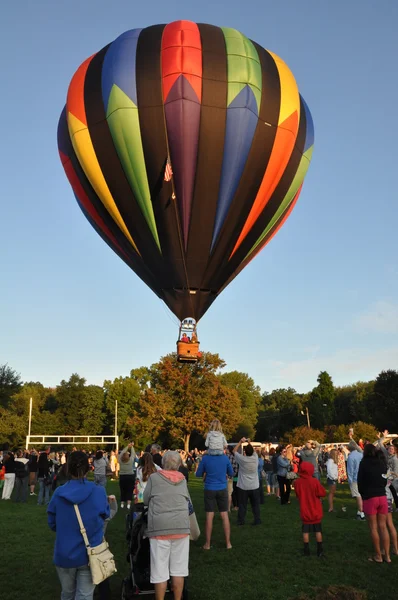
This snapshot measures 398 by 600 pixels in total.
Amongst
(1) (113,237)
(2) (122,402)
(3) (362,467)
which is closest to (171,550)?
(3) (362,467)

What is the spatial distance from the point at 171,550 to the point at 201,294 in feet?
42.4

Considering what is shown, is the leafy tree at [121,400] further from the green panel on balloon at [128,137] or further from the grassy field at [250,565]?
the grassy field at [250,565]

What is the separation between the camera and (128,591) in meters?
5.55

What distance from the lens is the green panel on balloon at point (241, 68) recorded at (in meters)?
16.4

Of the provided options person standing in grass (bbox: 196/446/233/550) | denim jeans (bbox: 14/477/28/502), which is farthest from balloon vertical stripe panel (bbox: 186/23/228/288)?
person standing in grass (bbox: 196/446/233/550)

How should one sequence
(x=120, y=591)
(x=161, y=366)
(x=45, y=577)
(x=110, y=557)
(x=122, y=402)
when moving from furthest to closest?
(x=122, y=402), (x=161, y=366), (x=45, y=577), (x=120, y=591), (x=110, y=557)

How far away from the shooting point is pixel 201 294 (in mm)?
17859

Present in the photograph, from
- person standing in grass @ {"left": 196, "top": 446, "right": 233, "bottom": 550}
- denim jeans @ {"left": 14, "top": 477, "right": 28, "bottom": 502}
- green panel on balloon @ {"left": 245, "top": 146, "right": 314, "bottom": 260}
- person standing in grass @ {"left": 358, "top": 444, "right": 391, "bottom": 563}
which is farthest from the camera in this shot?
Result: green panel on balloon @ {"left": 245, "top": 146, "right": 314, "bottom": 260}

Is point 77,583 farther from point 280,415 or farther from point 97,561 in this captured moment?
point 280,415

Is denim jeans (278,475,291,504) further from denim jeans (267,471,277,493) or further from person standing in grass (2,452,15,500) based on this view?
person standing in grass (2,452,15,500)

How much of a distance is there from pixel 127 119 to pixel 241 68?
4.15m

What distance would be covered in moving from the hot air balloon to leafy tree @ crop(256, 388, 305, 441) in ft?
195

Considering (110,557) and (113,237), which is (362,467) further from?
(113,237)

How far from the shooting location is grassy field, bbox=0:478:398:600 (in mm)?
5969
